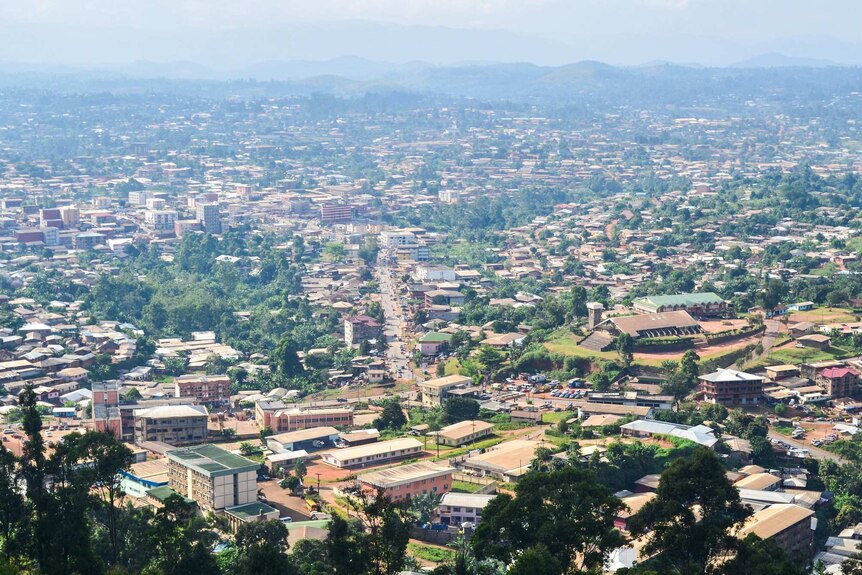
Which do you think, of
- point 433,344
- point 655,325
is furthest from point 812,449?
point 433,344

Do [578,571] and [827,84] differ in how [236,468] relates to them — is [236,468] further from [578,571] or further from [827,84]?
[827,84]

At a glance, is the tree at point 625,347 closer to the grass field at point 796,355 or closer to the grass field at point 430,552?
the grass field at point 796,355

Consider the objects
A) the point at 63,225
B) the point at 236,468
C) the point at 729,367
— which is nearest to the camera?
the point at 236,468

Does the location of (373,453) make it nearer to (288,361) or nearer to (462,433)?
(462,433)

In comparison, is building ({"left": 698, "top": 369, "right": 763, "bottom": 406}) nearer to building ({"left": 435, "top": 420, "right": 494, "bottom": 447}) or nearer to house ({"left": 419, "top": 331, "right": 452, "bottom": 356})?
building ({"left": 435, "top": 420, "right": 494, "bottom": 447})

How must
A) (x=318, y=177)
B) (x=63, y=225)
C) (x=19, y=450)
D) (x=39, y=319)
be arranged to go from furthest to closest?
(x=318, y=177)
(x=63, y=225)
(x=39, y=319)
(x=19, y=450)

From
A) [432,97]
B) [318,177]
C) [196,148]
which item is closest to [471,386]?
[318,177]

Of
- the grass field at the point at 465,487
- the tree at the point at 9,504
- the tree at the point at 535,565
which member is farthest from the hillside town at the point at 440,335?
the tree at the point at 535,565

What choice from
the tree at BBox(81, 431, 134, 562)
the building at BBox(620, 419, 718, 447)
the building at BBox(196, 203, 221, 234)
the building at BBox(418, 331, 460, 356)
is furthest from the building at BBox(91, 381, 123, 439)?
the building at BBox(196, 203, 221, 234)
